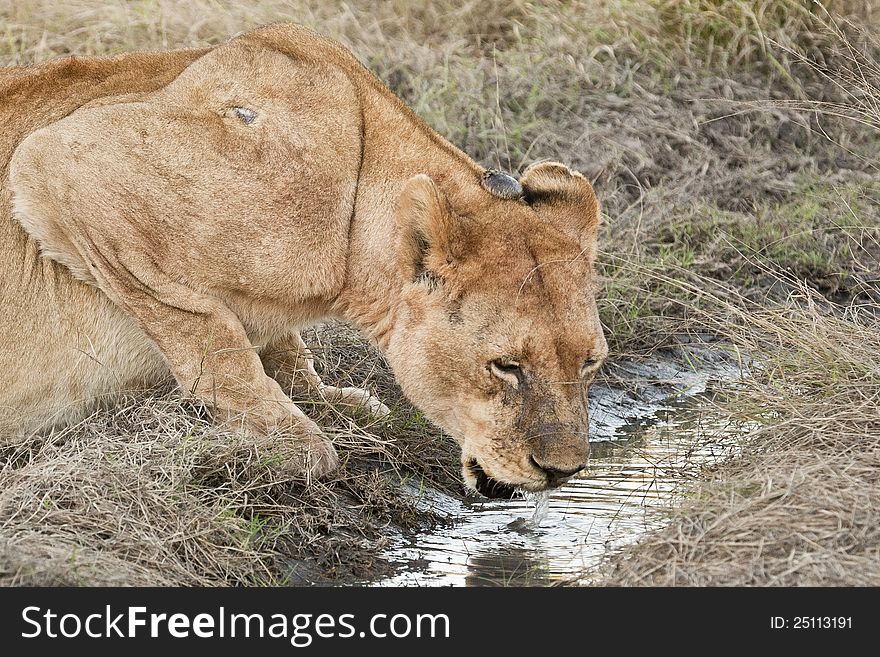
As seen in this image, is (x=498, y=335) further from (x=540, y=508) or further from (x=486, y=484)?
(x=540, y=508)

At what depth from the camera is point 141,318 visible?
5.05 m

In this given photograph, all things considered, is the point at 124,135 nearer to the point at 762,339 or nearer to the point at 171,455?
the point at 171,455

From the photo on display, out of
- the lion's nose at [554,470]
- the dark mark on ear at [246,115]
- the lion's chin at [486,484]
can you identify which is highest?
the dark mark on ear at [246,115]

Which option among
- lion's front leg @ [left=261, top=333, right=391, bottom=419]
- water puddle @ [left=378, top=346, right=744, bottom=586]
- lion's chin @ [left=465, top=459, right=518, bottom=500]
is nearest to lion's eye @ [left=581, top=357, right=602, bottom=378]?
lion's chin @ [left=465, top=459, right=518, bottom=500]

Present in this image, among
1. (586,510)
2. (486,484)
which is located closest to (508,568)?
(486,484)

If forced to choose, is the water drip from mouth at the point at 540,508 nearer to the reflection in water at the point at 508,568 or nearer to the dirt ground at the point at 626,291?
the reflection in water at the point at 508,568

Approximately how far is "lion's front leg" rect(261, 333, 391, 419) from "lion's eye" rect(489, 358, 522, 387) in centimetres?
136

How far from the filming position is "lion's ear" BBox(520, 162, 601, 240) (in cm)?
515

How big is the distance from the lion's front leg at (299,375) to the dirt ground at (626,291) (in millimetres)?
137

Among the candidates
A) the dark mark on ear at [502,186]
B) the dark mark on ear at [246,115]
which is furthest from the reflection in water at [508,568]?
the dark mark on ear at [246,115]

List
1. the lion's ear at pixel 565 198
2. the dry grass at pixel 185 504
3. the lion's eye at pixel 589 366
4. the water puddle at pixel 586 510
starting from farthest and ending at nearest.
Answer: the lion's ear at pixel 565 198 < the water puddle at pixel 586 510 < the lion's eye at pixel 589 366 < the dry grass at pixel 185 504

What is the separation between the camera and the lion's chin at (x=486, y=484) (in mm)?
4980

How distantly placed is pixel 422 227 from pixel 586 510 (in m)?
1.62

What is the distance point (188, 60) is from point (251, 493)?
74.8 inches
